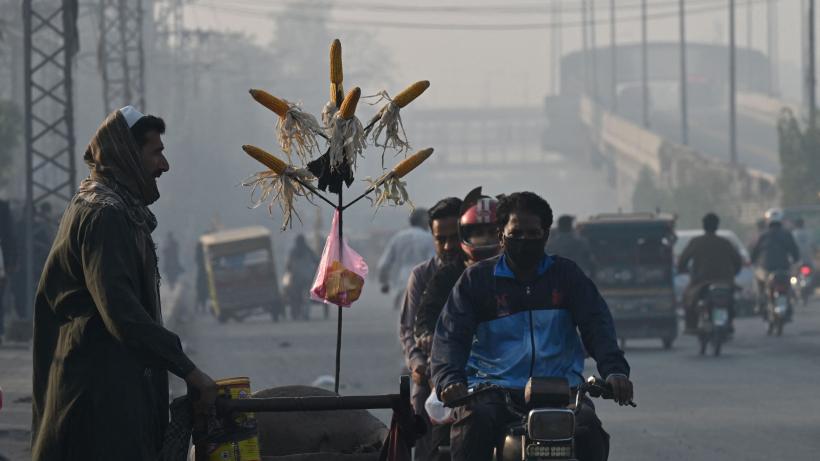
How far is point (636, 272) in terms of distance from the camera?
24219 millimetres

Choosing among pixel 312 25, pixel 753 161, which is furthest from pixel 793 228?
pixel 312 25

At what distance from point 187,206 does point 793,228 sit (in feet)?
153

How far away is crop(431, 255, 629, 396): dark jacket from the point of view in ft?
22.4

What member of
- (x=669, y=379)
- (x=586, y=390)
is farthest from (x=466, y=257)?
(x=669, y=379)

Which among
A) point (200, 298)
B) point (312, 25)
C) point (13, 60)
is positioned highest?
point (312, 25)

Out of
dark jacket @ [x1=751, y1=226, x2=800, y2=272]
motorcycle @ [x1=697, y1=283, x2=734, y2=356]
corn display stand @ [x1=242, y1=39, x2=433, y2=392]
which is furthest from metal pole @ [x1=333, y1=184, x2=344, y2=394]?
dark jacket @ [x1=751, y1=226, x2=800, y2=272]

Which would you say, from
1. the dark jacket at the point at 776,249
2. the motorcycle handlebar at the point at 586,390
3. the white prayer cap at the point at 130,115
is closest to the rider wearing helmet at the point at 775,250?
the dark jacket at the point at 776,249

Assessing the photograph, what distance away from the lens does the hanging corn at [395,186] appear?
7.59 metres

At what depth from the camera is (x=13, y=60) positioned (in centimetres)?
4950

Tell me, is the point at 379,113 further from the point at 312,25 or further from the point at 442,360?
the point at 312,25

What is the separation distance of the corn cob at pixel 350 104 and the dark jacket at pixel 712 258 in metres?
15.2

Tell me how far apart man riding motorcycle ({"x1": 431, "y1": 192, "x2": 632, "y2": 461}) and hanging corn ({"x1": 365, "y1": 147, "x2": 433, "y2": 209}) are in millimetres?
658

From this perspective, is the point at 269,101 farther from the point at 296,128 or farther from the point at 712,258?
the point at 712,258

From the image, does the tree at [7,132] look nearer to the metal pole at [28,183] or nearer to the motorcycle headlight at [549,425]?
the metal pole at [28,183]
